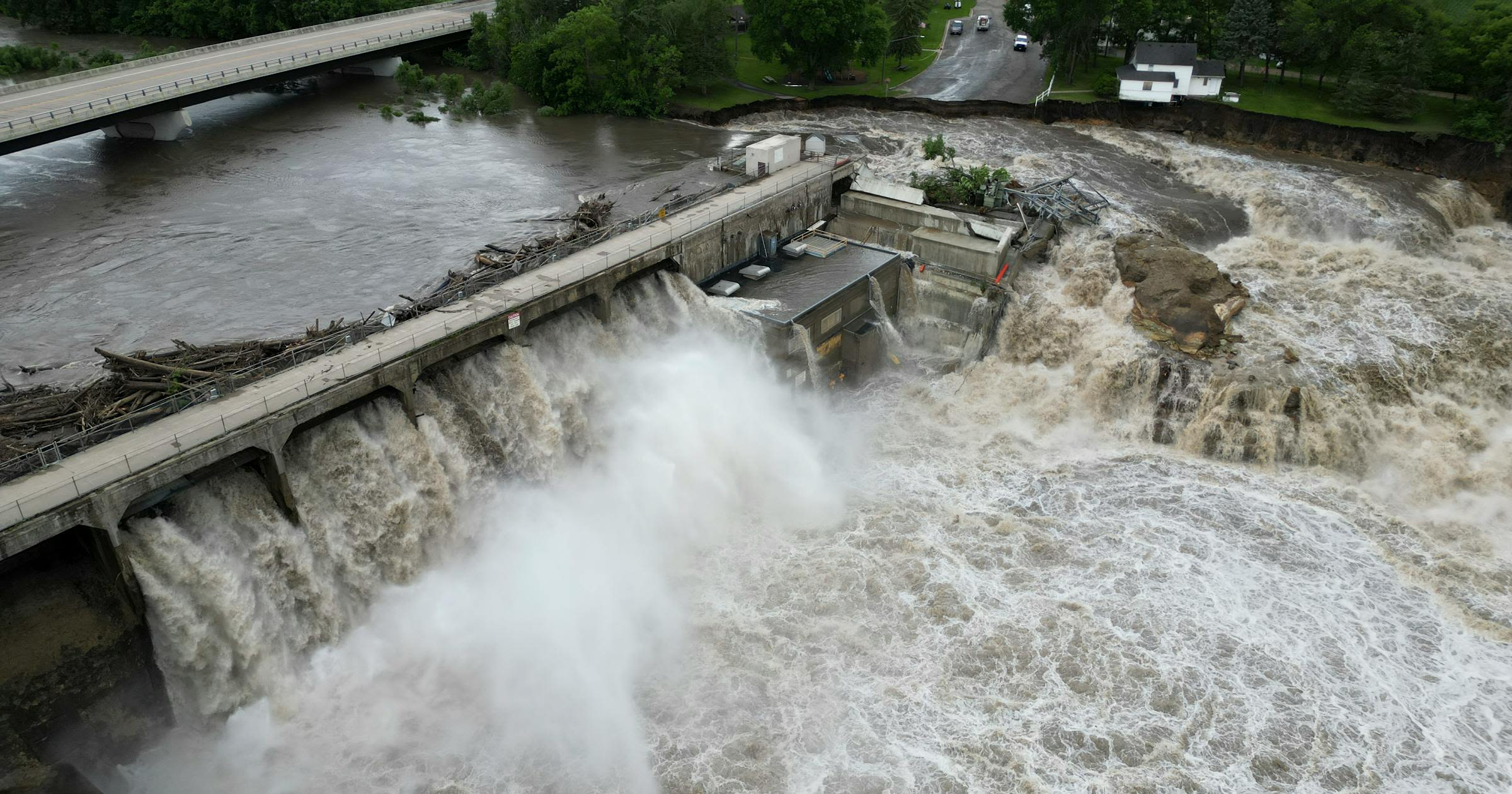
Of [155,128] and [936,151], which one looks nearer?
[936,151]

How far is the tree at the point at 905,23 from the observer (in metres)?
79.8

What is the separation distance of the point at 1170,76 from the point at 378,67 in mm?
60625

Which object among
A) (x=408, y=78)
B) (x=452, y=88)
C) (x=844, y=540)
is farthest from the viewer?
(x=408, y=78)

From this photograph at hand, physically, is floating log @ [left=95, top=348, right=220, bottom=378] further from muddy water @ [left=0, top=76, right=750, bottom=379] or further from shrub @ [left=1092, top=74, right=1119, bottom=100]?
shrub @ [left=1092, top=74, right=1119, bottom=100]

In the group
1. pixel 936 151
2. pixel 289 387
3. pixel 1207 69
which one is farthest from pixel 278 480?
pixel 1207 69

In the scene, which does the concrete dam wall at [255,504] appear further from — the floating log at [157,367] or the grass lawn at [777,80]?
the grass lawn at [777,80]

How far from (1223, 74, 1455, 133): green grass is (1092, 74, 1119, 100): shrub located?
7.66 m

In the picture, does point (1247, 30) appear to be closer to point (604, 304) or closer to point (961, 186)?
point (961, 186)

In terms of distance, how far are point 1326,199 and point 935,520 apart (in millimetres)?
31793

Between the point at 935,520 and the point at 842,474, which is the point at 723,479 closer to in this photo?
the point at 842,474

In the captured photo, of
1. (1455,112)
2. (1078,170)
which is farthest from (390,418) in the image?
(1455,112)

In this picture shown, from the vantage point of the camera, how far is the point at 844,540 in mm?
31266

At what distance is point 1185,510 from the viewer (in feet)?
108

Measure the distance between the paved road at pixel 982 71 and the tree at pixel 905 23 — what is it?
2695mm
